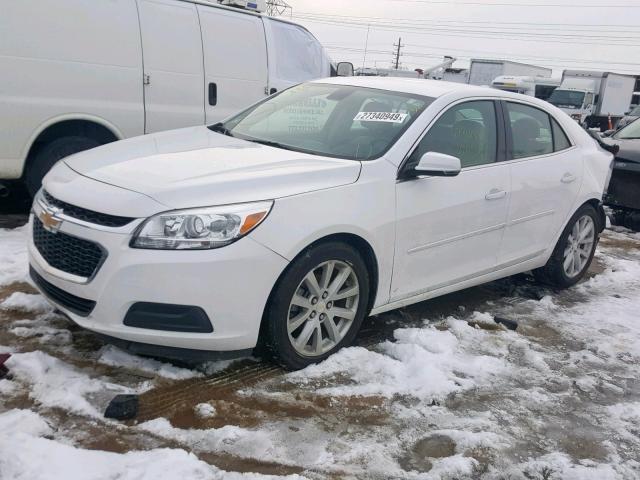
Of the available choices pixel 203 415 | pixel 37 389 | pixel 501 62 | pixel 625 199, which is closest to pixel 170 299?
pixel 203 415

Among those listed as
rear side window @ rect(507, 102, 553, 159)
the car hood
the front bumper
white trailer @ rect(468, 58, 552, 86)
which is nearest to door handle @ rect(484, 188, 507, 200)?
rear side window @ rect(507, 102, 553, 159)

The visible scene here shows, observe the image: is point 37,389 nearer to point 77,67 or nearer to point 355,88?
point 355,88

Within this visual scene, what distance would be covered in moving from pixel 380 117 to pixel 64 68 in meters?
3.01

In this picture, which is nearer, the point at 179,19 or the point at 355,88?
the point at 355,88

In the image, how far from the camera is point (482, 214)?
432cm

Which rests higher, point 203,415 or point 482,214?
point 482,214

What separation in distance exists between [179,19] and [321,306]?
4003 millimetres

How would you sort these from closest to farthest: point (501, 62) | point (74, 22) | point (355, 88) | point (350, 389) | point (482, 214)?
point (350, 389) < point (482, 214) < point (355, 88) < point (74, 22) < point (501, 62)

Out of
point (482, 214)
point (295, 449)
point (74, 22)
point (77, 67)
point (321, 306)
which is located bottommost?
point (295, 449)

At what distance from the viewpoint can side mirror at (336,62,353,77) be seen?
24.9 feet

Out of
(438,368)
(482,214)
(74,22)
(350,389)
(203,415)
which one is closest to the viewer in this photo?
(203,415)

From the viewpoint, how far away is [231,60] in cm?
678

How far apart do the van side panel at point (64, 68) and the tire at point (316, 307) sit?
10.9 ft

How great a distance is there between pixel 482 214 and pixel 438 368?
120cm
